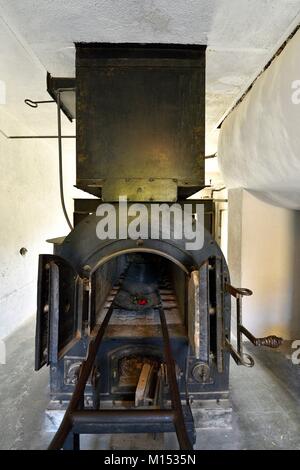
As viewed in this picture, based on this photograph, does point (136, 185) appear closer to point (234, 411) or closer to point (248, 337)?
point (248, 337)

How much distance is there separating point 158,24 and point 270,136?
760mm

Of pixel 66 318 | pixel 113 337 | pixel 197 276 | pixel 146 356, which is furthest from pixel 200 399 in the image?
pixel 66 318

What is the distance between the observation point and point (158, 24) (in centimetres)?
120

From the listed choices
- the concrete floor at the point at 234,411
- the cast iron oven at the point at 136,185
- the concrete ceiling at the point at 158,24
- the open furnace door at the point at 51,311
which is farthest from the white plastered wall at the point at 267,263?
the open furnace door at the point at 51,311

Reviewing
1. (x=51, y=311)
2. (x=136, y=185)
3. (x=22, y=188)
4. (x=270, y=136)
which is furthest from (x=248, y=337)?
(x=22, y=188)

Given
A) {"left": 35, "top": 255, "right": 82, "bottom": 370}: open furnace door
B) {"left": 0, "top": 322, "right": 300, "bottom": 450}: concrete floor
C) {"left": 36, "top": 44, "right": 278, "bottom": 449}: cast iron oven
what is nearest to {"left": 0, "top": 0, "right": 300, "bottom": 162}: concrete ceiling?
{"left": 36, "top": 44, "right": 278, "bottom": 449}: cast iron oven

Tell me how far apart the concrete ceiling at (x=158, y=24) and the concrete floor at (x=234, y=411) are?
1.85 metres

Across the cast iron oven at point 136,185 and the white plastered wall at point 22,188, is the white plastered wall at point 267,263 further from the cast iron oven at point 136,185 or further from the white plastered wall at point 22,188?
the white plastered wall at point 22,188

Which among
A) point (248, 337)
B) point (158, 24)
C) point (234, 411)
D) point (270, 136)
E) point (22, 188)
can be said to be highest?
point (158, 24)

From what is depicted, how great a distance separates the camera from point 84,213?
2123 millimetres

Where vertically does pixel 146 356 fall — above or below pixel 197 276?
below
